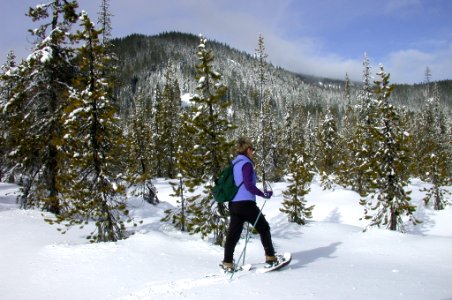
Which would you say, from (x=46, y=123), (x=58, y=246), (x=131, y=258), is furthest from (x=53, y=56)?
(x=131, y=258)

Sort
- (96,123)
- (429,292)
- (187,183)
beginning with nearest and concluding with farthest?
(429,292), (96,123), (187,183)

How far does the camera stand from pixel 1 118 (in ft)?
50.0

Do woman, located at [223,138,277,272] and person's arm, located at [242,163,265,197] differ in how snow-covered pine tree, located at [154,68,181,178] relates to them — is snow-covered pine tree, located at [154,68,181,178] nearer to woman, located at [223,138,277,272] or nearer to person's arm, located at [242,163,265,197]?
woman, located at [223,138,277,272]

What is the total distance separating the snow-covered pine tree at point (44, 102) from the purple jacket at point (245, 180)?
1029 cm

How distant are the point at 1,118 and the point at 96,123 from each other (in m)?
6.74

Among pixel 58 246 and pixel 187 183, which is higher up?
pixel 187 183

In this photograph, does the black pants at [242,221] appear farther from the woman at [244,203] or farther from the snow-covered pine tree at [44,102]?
the snow-covered pine tree at [44,102]

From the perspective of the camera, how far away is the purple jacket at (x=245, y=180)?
246 inches

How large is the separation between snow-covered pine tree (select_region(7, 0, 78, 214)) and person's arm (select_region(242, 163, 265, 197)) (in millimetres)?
10457

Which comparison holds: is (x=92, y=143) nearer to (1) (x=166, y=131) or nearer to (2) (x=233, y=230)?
(2) (x=233, y=230)

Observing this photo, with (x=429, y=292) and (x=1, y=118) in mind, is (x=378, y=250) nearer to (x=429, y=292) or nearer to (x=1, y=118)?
(x=429, y=292)

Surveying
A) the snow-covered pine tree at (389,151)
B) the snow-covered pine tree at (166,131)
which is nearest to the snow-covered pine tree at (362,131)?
the snow-covered pine tree at (389,151)

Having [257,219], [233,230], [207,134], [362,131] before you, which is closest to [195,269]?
[233,230]

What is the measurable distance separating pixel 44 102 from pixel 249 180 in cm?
1218
